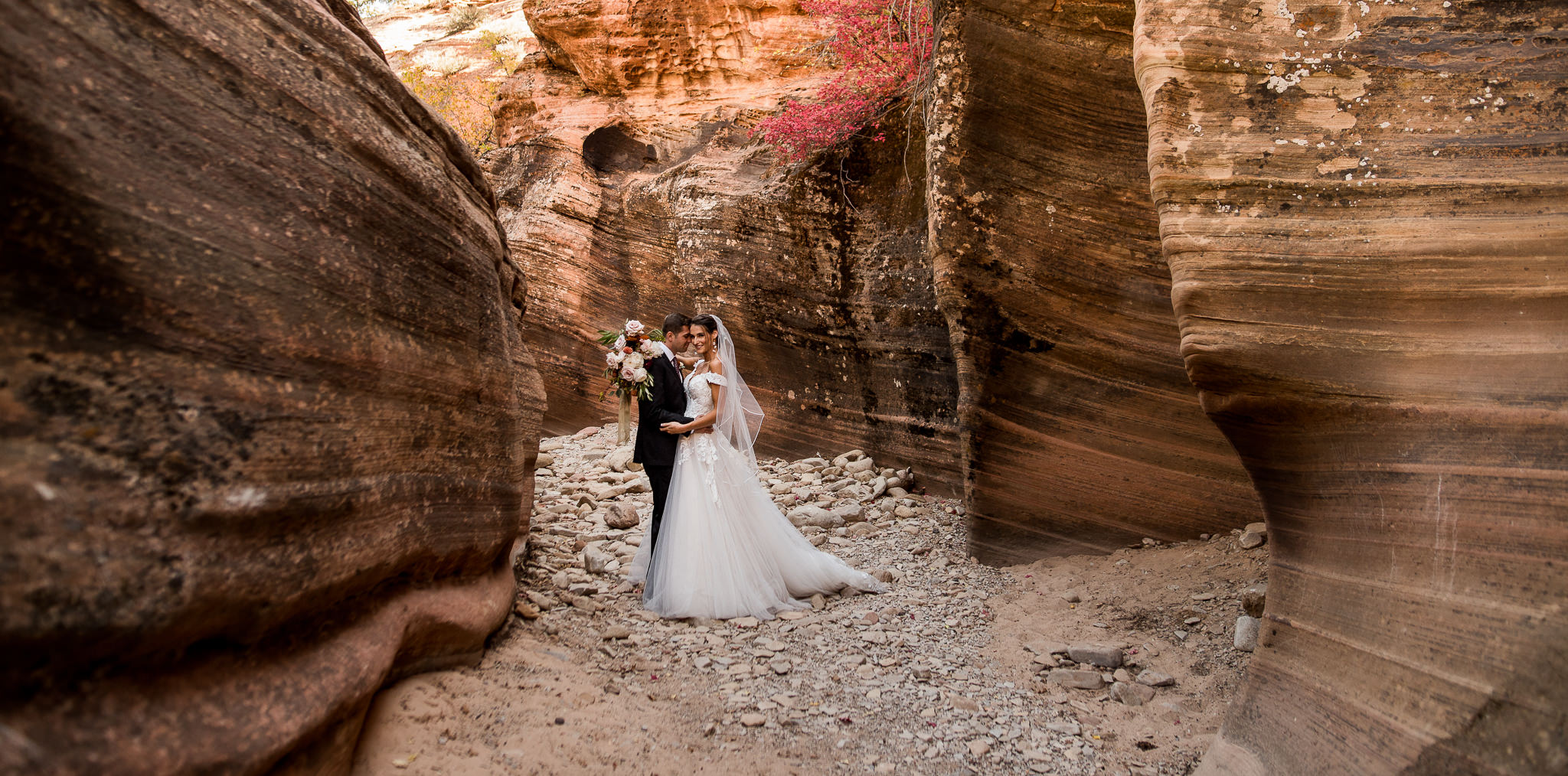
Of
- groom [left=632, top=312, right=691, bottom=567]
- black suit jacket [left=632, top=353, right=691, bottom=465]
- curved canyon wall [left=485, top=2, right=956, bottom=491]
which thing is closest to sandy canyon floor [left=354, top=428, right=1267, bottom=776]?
groom [left=632, top=312, right=691, bottom=567]

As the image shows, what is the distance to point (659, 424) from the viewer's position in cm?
537

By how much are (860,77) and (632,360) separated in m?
4.26

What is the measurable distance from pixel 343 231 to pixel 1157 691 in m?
3.77

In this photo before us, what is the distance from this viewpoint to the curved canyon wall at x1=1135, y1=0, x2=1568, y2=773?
86.9 inches

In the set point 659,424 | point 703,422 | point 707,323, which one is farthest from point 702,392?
point 707,323

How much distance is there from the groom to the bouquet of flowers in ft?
0.17

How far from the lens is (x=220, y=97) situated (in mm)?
2143

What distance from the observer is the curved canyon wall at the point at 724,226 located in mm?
8000

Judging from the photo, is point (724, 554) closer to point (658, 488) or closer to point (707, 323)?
point (658, 488)

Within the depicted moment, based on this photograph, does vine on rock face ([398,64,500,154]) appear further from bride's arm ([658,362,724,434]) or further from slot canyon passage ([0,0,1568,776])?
slot canyon passage ([0,0,1568,776])

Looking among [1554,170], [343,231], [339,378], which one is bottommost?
[339,378]

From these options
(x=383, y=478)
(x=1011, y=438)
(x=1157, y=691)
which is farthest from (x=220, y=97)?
(x=1011, y=438)

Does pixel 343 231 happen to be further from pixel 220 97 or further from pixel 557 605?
pixel 557 605

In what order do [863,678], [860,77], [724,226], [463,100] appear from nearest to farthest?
[863,678] → [860,77] → [724,226] → [463,100]
